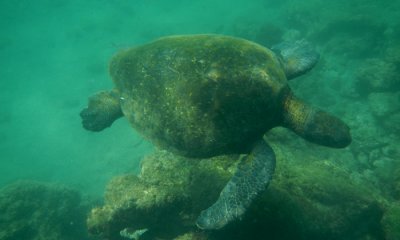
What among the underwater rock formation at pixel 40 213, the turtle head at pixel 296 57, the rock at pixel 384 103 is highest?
the underwater rock formation at pixel 40 213

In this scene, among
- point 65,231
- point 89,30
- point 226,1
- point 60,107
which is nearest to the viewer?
point 65,231

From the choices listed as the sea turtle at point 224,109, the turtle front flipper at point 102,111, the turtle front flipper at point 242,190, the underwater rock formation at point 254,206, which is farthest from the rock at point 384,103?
the turtle front flipper at point 102,111

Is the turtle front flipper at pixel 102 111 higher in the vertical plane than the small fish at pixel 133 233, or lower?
higher

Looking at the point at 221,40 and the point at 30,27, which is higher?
the point at 30,27

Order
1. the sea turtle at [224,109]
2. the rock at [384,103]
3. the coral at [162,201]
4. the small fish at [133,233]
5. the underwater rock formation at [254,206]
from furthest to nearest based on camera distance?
the rock at [384,103] < the small fish at [133,233] < the coral at [162,201] < the underwater rock formation at [254,206] < the sea turtle at [224,109]

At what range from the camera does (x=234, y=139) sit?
553 cm

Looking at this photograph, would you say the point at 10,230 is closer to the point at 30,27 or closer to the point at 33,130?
the point at 33,130

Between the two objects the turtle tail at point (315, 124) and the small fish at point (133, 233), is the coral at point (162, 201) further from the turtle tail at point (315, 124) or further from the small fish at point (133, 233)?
the turtle tail at point (315, 124)

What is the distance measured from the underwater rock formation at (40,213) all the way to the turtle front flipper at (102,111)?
19.2 feet

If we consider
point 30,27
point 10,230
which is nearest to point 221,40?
point 10,230

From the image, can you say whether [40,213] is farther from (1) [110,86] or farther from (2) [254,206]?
(1) [110,86]

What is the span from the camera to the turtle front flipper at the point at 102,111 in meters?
8.39

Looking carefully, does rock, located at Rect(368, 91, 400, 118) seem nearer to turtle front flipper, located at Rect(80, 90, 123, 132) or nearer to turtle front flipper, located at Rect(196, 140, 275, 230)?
turtle front flipper, located at Rect(196, 140, 275, 230)

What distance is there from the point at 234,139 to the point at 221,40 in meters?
2.29
